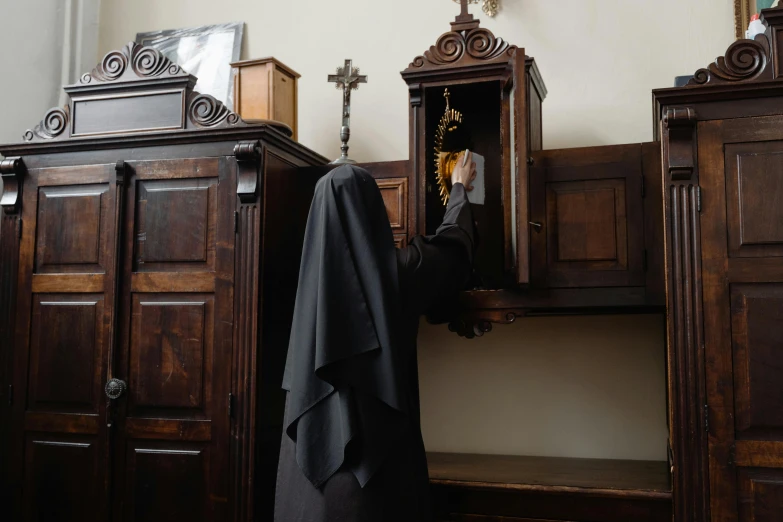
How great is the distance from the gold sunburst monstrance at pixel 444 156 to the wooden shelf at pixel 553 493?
3.93 ft

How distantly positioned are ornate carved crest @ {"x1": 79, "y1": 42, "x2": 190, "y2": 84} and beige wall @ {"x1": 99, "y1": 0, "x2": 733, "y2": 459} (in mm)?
1098

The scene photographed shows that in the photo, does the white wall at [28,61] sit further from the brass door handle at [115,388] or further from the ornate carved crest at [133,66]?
the brass door handle at [115,388]

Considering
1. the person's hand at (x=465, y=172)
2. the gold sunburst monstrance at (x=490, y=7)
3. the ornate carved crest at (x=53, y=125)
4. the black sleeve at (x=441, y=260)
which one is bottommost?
the black sleeve at (x=441, y=260)

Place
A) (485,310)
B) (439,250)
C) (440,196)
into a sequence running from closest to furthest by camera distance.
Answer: (439,250)
(485,310)
(440,196)

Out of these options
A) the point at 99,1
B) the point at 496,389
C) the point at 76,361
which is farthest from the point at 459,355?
the point at 99,1

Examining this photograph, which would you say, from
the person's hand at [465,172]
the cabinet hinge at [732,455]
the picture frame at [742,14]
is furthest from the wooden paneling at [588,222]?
the picture frame at [742,14]

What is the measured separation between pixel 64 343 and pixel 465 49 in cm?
208

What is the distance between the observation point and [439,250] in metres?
2.85

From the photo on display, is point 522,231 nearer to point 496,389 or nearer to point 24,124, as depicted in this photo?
point 496,389

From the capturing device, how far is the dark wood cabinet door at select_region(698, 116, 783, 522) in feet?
8.45

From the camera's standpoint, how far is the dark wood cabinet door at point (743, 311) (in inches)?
101

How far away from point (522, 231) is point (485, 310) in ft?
1.26

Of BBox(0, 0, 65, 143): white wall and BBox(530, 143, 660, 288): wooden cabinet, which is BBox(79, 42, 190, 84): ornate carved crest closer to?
BBox(0, 0, 65, 143): white wall

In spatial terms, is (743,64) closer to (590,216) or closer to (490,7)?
(590,216)
